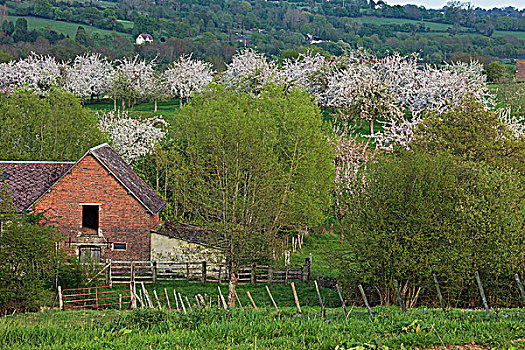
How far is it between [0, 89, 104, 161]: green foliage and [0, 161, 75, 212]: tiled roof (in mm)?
7709

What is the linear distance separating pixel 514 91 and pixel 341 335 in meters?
79.2

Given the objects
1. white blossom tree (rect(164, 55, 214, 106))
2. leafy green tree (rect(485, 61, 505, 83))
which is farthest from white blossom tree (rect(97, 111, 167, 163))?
leafy green tree (rect(485, 61, 505, 83))

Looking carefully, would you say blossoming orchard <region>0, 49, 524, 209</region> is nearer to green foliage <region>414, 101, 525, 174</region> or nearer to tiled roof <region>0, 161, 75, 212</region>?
green foliage <region>414, 101, 525, 174</region>

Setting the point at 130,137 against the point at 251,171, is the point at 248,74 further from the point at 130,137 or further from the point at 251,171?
the point at 251,171

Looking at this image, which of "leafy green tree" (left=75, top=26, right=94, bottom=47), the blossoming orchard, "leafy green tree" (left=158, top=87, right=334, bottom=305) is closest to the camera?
"leafy green tree" (left=158, top=87, right=334, bottom=305)

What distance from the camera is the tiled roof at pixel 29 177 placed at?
→ 31.7m

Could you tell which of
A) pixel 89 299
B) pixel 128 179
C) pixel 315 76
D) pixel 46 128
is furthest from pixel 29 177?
pixel 315 76

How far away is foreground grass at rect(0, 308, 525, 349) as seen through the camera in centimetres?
1125

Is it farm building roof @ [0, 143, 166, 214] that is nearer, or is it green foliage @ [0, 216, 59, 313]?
Result: green foliage @ [0, 216, 59, 313]

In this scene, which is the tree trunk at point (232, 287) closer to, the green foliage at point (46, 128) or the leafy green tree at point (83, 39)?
the green foliage at point (46, 128)

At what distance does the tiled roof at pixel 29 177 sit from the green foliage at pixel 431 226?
663 inches

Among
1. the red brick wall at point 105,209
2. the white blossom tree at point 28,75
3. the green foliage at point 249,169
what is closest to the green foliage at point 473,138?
the green foliage at point 249,169

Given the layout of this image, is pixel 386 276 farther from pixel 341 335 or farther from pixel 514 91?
pixel 514 91

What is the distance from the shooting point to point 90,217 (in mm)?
35188
